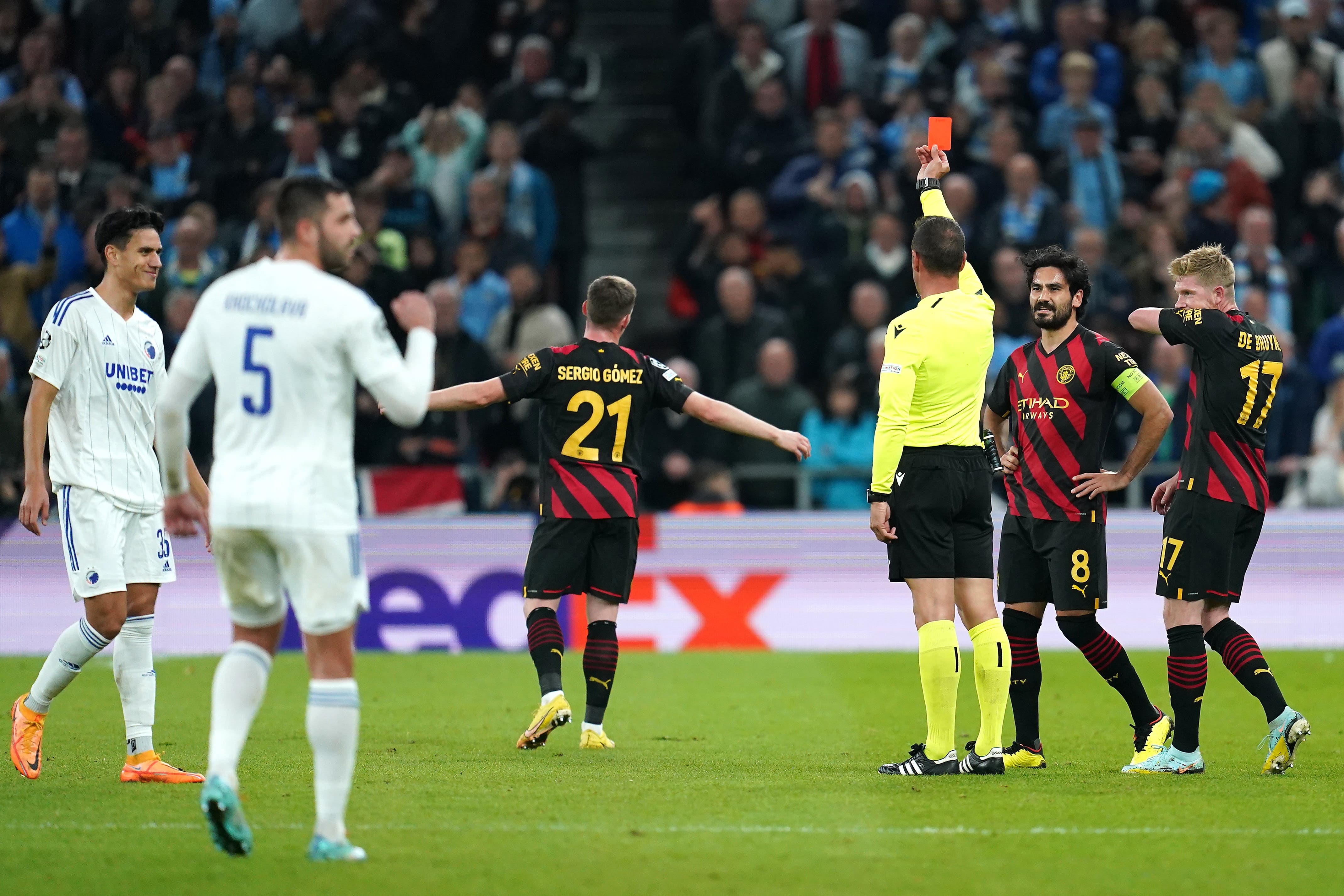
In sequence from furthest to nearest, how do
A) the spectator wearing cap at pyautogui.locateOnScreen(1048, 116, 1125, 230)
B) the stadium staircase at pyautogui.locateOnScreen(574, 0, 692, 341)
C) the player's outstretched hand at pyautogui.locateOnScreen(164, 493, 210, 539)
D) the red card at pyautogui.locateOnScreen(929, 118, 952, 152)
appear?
1. the stadium staircase at pyautogui.locateOnScreen(574, 0, 692, 341)
2. the spectator wearing cap at pyautogui.locateOnScreen(1048, 116, 1125, 230)
3. the red card at pyautogui.locateOnScreen(929, 118, 952, 152)
4. the player's outstretched hand at pyautogui.locateOnScreen(164, 493, 210, 539)

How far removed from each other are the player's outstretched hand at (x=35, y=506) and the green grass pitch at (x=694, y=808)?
3.70 feet

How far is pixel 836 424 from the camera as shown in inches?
550

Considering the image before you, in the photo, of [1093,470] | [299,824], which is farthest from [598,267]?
[299,824]

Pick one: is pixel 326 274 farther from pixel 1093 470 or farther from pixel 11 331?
pixel 11 331

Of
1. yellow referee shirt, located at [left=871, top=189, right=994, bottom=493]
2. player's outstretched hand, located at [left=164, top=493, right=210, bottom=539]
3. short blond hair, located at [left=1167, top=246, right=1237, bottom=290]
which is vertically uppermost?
short blond hair, located at [left=1167, top=246, right=1237, bottom=290]

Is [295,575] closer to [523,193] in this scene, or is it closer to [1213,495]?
[1213,495]

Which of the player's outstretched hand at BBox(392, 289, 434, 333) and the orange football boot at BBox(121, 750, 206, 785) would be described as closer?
the player's outstretched hand at BBox(392, 289, 434, 333)

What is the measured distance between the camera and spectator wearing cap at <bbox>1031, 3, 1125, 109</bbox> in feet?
55.2

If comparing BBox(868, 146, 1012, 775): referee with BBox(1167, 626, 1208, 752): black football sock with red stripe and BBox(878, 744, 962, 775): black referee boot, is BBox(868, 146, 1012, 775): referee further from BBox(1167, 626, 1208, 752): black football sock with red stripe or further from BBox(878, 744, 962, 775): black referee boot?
BBox(1167, 626, 1208, 752): black football sock with red stripe

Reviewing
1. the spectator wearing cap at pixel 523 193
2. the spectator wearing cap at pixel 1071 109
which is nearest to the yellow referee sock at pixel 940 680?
the spectator wearing cap at pixel 523 193

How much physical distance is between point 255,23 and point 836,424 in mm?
8713

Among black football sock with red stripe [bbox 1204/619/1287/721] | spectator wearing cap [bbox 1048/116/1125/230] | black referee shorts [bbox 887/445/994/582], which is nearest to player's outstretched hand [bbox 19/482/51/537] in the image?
black referee shorts [bbox 887/445/994/582]

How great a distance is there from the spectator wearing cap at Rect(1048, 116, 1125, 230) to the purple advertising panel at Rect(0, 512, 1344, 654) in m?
3.95

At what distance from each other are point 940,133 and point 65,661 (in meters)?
4.71
